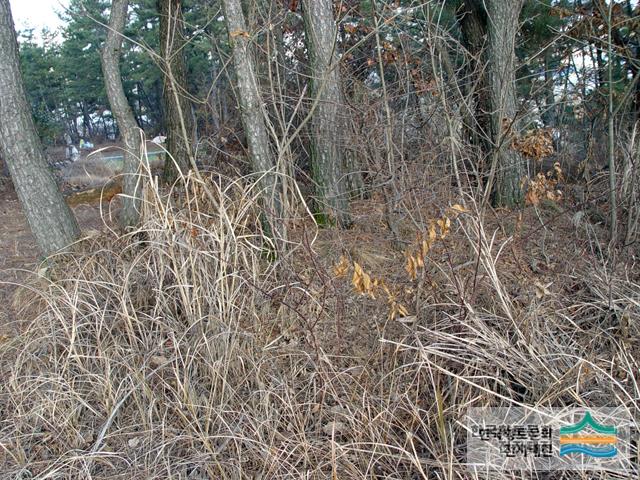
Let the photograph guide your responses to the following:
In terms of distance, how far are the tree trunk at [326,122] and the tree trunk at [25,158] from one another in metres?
2.41

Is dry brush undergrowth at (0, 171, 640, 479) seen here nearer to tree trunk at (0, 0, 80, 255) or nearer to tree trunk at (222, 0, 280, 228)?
tree trunk at (222, 0, 280, 228)

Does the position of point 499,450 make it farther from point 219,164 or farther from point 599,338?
point 219,164

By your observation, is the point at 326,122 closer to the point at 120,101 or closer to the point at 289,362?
the point at 120,101

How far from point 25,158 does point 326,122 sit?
2.76 metres

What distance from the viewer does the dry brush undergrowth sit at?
2359 millimetres

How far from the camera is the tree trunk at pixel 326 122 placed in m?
4.56

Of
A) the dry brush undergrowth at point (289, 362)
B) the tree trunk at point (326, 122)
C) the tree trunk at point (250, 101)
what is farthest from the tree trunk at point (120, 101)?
the tree trunk at point (326, 122)

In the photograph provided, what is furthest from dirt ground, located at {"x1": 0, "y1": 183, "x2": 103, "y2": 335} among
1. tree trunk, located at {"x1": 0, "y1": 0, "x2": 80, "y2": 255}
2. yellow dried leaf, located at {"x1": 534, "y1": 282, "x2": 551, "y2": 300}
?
yellow dried leaf, located at {"x1": 534, "y1": 282, "x2": 551, "y2": 300}

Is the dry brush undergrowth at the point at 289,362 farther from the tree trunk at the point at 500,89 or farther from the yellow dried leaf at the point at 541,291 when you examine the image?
the tree trunk at the point at 500,89

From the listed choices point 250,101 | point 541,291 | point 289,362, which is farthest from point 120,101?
point 541,291

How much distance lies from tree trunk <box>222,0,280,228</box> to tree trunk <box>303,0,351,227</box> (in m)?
0.68

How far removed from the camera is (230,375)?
2.82 meters

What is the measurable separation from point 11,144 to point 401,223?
3497mm

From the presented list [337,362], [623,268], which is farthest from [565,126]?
[337,362]
